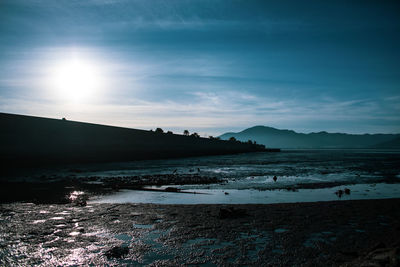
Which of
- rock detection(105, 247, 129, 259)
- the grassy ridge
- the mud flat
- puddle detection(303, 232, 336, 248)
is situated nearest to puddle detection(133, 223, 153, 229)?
the mud flat

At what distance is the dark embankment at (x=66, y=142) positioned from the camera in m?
29.6

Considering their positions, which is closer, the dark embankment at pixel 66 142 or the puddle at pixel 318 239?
the puddle at pixel 318 239

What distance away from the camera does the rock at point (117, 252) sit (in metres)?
4.82

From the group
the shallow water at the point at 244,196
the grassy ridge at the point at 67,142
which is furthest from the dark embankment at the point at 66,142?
the shallow water at the point at 244,196

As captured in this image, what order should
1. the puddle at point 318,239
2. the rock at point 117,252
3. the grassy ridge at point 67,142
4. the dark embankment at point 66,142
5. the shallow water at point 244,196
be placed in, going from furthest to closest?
the grassy ridge at point 67,142 < the dark embankment at point 66,142 < the shallow water at point 244,196 < the puddle at point 318,239 < the rock at point 117,252

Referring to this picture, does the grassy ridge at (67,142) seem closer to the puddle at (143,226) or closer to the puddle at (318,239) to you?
the puddle at (143,226)

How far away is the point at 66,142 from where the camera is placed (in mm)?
36500

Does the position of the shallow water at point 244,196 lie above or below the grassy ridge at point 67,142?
below

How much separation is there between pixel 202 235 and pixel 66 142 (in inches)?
1423

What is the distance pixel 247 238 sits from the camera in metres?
5.67

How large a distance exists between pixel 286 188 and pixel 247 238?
8.05 m

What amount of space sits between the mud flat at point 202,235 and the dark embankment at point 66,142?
2575 cm

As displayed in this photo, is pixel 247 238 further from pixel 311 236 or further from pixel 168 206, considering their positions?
pixel 168 206

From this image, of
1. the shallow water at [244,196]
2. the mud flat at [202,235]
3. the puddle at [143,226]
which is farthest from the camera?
the shallow water at [244,196]
